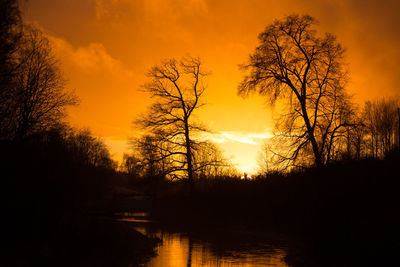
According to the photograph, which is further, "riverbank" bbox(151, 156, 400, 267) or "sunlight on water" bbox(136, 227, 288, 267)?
"sunlight on water" bbox(136, 227, 288, 267)

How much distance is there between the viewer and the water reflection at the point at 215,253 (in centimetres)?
1510

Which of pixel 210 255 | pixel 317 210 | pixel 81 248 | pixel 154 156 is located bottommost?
pixel 210 255

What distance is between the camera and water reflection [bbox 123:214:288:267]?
15102mm

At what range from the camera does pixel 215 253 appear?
17438 mm

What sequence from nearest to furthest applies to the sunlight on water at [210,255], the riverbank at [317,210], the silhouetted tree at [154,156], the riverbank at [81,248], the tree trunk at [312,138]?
the riverbank at [81,248] → the riverbank at [317,210] → the sunlight on water at [210,255] → the tree trunk at [312,138] → the silhouetted tree at [154,156]

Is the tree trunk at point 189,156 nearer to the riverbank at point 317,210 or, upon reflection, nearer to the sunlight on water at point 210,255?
the riverbank at point 317,210

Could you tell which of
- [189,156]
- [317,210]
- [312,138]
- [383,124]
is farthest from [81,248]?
[383,124]

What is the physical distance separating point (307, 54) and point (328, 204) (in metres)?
11.9

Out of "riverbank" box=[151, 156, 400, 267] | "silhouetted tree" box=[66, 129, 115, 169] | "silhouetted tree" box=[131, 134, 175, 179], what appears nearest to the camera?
"riverbank" box=[151, 156, 400, 267]

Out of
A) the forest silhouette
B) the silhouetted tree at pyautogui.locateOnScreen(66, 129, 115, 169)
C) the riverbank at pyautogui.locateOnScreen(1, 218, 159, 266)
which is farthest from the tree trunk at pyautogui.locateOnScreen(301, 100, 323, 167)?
the silhouetted tree at pyautogui.locateOnScreen(66, 129, 115, 169)

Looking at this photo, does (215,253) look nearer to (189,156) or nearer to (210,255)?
(210,255)

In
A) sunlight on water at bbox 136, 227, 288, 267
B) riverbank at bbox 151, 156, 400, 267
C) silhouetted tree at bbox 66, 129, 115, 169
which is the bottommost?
sunlight on water at bbox 136, 227, 288, 267

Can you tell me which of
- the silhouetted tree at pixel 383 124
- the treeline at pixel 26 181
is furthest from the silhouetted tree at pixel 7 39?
the silhouetted tree at pixel 383 124

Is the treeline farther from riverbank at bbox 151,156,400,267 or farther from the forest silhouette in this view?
riverbank at bbox 151,156,400,267
